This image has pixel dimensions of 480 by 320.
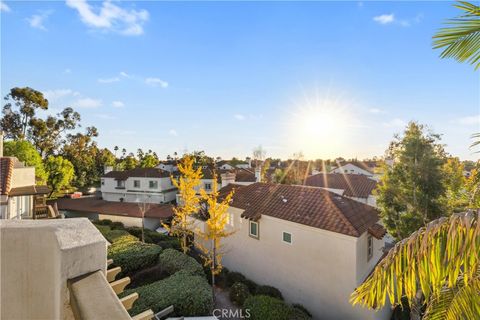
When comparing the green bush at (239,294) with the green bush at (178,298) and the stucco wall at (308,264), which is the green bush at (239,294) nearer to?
the stucco wall at (308,264)

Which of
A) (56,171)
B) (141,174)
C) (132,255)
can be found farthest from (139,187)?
(132,255)

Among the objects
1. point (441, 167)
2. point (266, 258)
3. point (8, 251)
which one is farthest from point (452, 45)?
point (266, 258)

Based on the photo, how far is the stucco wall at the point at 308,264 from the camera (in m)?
11.8

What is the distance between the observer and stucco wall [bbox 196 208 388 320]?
38.8 feet

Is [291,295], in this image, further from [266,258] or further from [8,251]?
[8,251]

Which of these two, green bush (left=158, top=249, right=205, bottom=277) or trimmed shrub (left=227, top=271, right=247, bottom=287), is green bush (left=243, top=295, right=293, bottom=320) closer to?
green bush (left=158, top=249, right=205, bottom=277)

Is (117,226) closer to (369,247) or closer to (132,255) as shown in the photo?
(132,255)

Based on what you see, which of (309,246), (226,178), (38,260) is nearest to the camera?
(38,260)

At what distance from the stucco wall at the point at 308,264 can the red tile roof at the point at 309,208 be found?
16.8 inches

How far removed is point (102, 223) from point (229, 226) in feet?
58.8

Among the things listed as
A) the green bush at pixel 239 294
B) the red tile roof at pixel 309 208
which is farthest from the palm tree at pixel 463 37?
the green bush at pixel 239 294

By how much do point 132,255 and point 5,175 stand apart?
843cm

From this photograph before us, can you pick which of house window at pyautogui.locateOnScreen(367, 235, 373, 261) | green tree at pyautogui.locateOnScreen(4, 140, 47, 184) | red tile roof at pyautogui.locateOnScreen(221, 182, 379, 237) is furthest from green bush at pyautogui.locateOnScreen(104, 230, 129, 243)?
green tree at pyautogui.locateOnScreen(4, 140, 47, 184)

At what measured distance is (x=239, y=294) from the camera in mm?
13234
